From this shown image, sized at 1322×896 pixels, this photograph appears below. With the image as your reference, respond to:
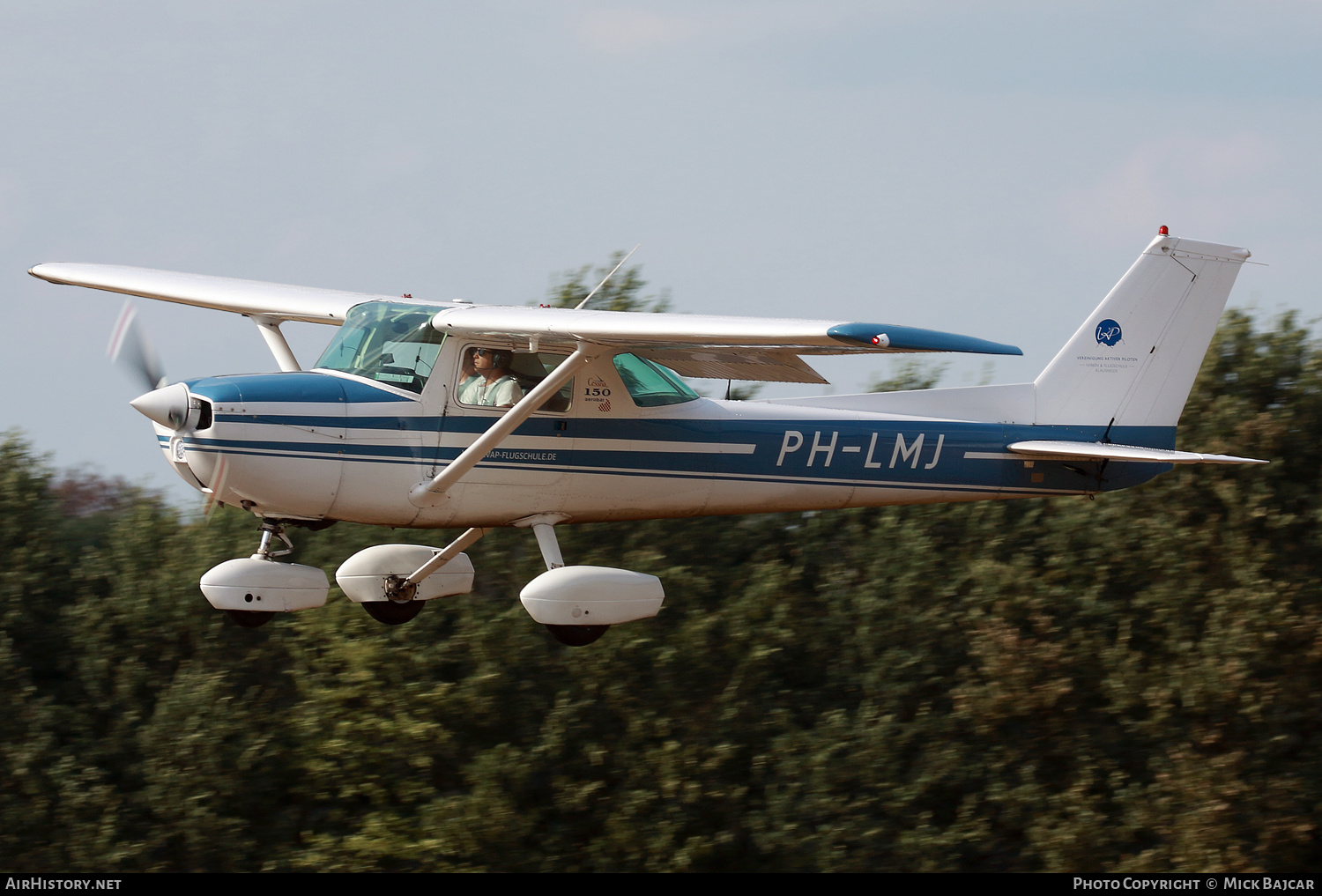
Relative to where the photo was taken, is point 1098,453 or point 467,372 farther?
point 1098,453

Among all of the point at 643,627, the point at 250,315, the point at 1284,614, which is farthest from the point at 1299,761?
the point at 250,315

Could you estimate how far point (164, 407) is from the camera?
7.87 m

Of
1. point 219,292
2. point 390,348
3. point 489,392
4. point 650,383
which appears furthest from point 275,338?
point 650,383

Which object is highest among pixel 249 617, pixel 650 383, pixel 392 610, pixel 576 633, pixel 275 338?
pixel 275 338

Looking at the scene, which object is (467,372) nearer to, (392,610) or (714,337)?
(714,337)

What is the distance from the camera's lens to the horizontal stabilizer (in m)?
9.27

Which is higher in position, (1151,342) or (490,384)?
(1151,342)

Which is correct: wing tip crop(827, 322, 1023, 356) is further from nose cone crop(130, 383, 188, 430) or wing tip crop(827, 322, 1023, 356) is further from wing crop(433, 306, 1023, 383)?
nose cone crop(130, 383, 188, 430)

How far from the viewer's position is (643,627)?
20.6 m

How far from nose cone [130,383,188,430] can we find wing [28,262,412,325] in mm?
1653

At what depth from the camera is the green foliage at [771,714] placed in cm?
1878

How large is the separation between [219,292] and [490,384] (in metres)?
3.22

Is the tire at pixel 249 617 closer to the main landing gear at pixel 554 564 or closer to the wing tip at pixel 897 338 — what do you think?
→ the main landing gear at pixel 554 564

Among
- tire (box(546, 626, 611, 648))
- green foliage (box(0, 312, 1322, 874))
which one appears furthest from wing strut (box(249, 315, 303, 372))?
green foliage (box(0, 312, 1322, 874))
